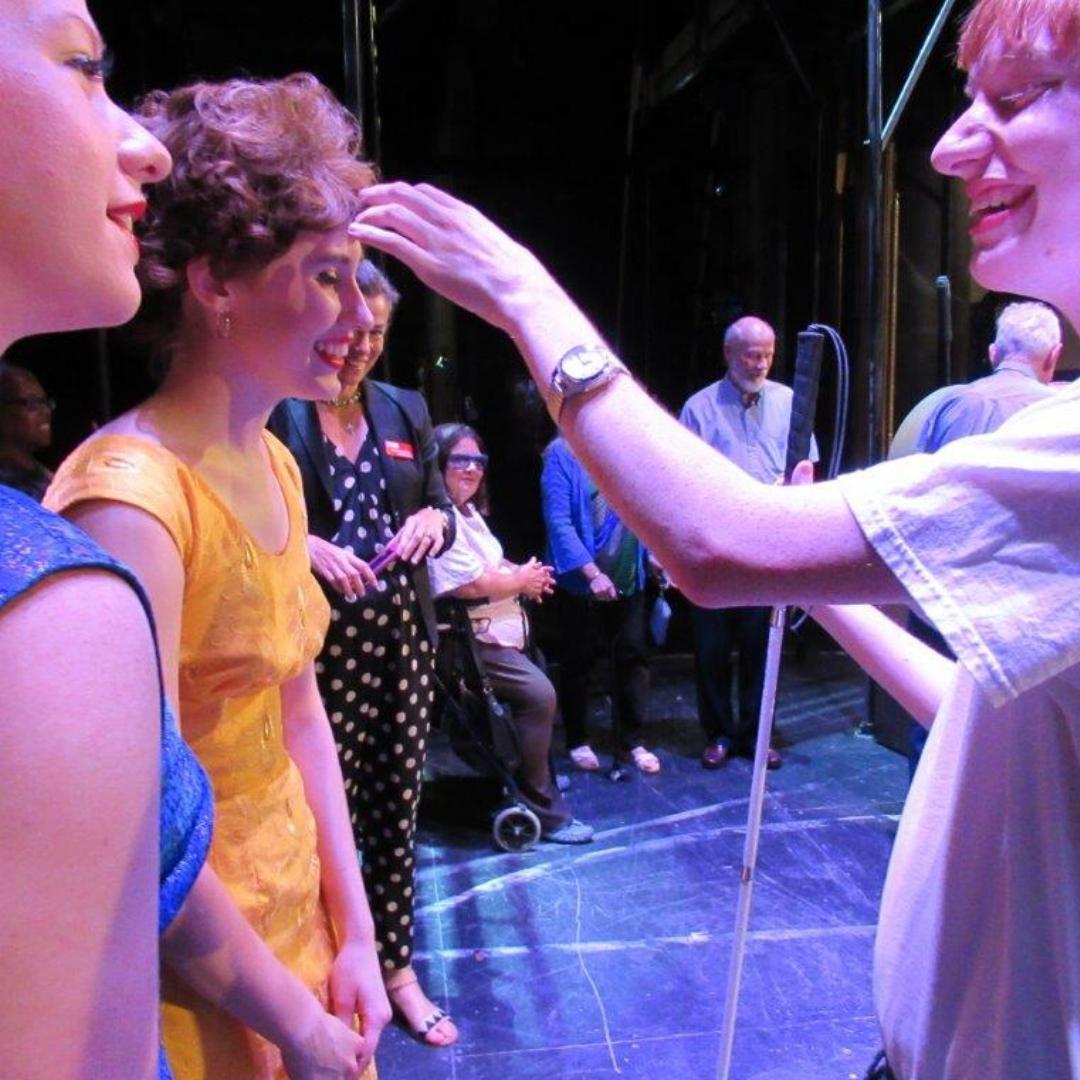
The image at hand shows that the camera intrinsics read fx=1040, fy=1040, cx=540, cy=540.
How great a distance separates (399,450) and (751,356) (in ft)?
7.43

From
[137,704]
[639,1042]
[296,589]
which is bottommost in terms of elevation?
[639,1042]

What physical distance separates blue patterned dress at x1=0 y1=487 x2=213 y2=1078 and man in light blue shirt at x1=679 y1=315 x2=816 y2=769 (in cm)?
396

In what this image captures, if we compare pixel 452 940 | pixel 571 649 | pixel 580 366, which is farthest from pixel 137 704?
pixel 571 649

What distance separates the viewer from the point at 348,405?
2654 mm

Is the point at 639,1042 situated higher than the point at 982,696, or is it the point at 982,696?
the point at 982,696

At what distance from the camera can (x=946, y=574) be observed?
0.74 meters

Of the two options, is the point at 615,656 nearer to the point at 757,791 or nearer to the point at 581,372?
the point at 757,791

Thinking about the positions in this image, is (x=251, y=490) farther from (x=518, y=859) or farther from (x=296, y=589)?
(x=518, y=859)

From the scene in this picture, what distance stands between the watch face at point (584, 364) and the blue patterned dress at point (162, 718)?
0.43m

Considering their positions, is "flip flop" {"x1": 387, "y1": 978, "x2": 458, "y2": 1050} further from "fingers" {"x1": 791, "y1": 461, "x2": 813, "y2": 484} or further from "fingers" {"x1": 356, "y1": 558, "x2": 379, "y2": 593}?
"fingers" {"x1": 791, "y1": 461, "x2": 813, "y2": 484}

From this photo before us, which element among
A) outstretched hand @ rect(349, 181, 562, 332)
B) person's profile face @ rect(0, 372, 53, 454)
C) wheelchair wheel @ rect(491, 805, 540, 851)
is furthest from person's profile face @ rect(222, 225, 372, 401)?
wheelchair wheel @ rect(491, 805, 540, 851)

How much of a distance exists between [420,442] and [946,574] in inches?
87.2

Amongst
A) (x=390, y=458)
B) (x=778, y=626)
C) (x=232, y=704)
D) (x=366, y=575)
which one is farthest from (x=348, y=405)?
(x=232, y=704)

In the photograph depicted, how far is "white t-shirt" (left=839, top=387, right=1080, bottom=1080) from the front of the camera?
728 mm
